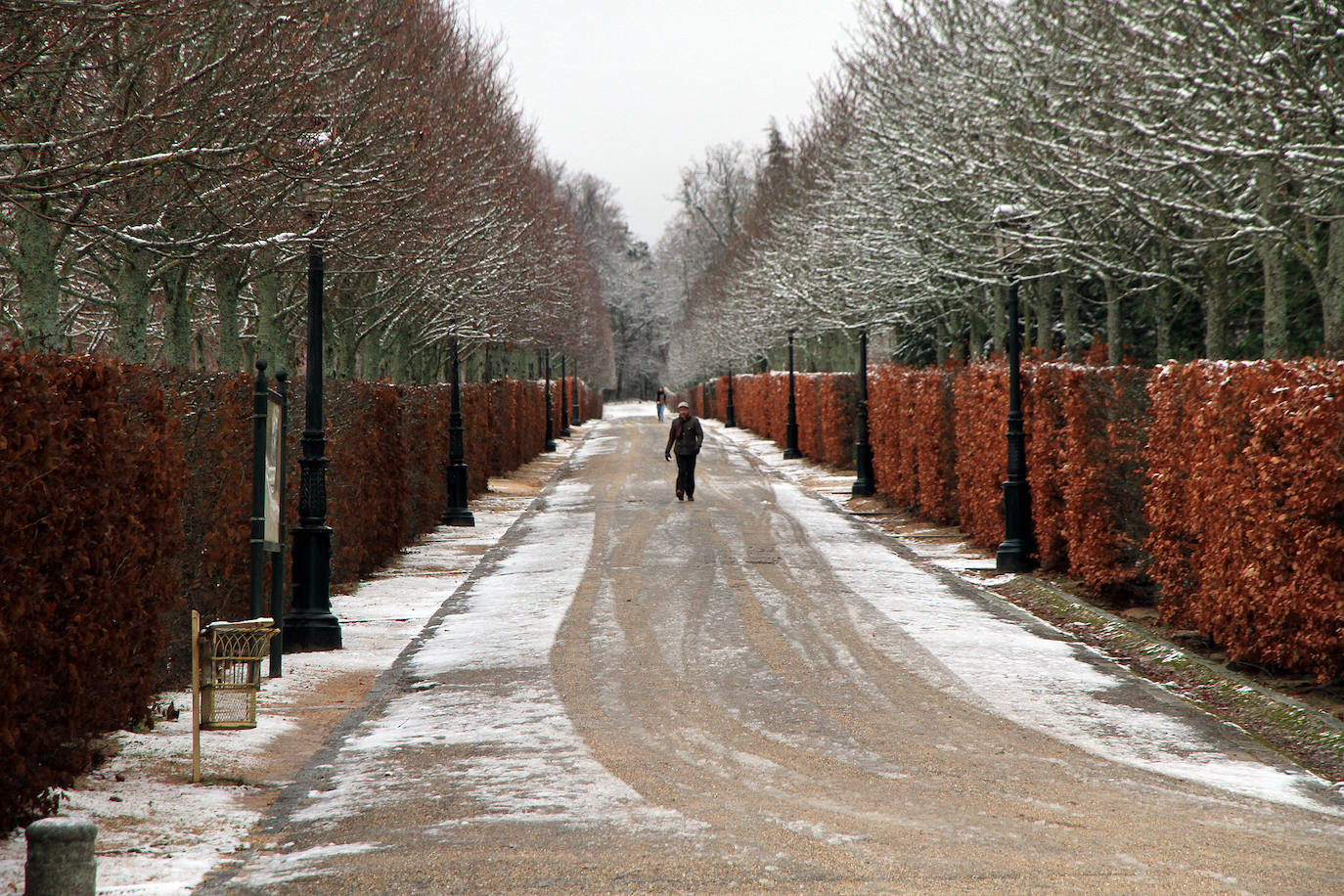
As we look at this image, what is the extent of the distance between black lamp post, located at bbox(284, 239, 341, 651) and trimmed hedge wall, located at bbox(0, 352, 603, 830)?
1.96 ft

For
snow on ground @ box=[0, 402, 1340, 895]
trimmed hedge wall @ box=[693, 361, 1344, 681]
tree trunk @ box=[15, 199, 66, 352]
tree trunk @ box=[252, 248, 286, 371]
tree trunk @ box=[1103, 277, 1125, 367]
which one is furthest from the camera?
tree trunk @ box=[1103, 277, 1125, 367]

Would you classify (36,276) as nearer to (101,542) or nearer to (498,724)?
(101,542)

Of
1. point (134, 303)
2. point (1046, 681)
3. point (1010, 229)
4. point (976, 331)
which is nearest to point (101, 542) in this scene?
point (1046, 681)

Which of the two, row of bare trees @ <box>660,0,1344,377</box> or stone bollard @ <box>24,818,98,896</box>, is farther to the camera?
row of bare trees @ <box>660,0,1344,377</box>

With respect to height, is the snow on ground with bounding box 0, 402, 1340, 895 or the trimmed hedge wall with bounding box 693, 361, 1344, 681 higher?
the trimmed hedge wall with bounding box 693, 361, 1344, 681

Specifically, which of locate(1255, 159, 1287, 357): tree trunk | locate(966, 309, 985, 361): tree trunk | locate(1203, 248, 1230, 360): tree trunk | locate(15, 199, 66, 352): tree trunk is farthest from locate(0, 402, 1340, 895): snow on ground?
locate(966, 309, 985, 361): tree trunk

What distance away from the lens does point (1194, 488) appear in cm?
1081

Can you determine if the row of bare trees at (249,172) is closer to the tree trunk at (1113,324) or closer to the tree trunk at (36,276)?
the tree trunk at (36,276)

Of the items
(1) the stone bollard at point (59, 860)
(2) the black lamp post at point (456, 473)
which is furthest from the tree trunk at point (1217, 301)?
(1) the stone bollard at point (59, 860)

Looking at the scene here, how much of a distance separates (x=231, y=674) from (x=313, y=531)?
3.34m

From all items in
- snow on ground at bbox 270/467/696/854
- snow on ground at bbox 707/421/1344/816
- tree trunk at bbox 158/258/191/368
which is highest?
tree trunk at bbox 158/258/191/368

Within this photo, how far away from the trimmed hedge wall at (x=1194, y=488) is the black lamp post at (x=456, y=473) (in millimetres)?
8123

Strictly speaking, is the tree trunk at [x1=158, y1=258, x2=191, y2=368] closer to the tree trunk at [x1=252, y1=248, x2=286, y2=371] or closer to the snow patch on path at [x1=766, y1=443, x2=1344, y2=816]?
the tree trunk at [x1=252, y1=248, x2=286, y2=371]

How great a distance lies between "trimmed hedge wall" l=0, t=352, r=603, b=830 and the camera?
6.15 m
